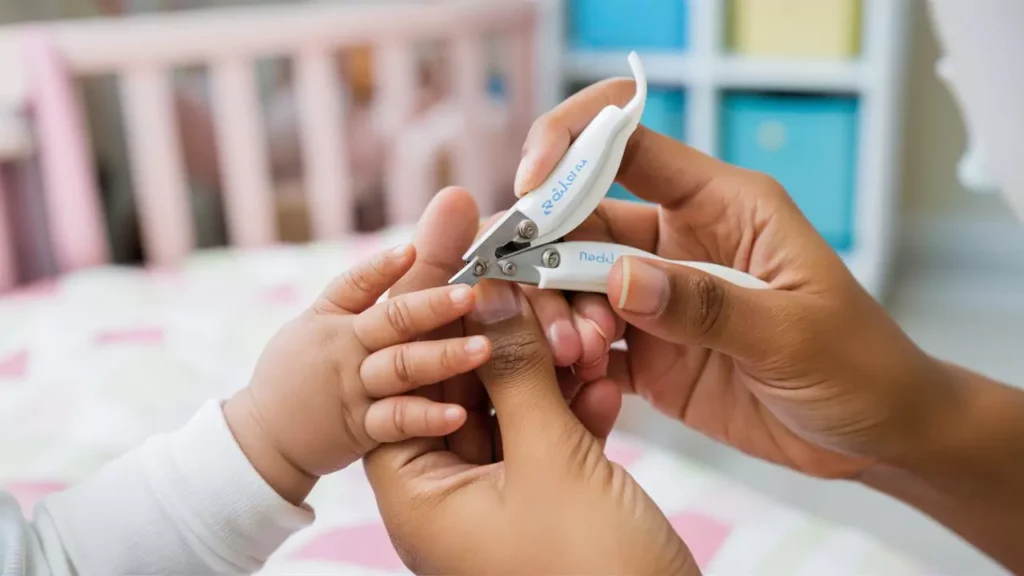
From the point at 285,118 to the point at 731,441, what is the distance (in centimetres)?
115

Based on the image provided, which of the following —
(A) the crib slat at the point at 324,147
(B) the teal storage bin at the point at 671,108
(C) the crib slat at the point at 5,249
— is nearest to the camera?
(C) the crib slat at the point at 5,249

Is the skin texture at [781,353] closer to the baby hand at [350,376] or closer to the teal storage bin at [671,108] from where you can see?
the baby hand at [350,376]

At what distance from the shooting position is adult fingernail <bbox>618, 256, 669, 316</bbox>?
47cm

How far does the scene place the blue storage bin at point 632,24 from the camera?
1.49 meters

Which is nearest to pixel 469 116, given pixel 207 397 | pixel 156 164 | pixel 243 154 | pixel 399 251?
pixel 243 154

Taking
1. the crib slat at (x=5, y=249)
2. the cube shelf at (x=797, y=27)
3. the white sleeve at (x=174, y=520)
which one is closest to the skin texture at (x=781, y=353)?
the white sleeve at (x=174, y=520)

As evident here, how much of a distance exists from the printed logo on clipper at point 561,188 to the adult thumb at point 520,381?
0.16 ft

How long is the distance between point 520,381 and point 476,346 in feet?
0.10

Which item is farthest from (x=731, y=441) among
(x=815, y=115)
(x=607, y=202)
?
(x=815, y=115)

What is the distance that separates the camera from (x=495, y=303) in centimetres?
51

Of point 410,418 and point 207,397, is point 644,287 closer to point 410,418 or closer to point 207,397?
point 410,418

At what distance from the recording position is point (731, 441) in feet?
2.19

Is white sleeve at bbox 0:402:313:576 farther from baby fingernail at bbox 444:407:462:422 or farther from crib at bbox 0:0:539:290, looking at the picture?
crib at bbox 0:0:539:290

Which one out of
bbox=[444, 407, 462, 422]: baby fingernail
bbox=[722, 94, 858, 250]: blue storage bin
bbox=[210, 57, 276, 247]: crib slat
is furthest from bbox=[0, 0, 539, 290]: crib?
bbox=[444, 407, 462, 422]: baby fingernail
